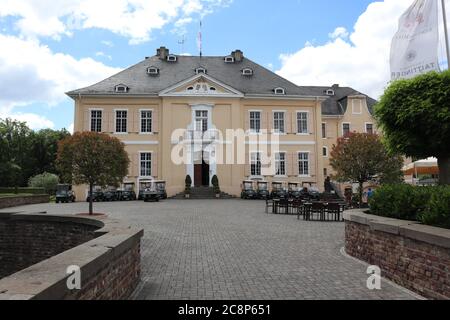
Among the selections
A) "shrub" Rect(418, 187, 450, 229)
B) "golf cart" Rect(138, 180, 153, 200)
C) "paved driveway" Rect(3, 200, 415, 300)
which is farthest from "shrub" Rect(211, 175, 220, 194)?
"shrub" Rect(418, 187, 450, 229)

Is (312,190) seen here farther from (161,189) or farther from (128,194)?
(128,194)

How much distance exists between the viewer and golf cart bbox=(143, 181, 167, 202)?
1270 inches

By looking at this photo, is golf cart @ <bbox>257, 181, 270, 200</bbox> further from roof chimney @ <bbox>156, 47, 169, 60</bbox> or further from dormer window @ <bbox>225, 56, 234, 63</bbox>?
roof chimney @ <bbox>156, 47, 169, 60</bbox>

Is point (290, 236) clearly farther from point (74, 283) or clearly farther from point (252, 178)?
point (252, 178)

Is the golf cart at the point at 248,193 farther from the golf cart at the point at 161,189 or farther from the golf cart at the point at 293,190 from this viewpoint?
the golf cart at the point at 161,189

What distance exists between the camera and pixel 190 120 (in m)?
38.1

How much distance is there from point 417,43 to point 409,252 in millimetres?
9147

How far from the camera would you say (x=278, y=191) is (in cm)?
3547

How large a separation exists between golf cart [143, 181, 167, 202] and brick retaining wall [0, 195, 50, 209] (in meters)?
8.31

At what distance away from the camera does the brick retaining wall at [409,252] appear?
17.9 feet

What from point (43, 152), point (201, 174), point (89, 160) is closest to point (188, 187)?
point (201, 174)
